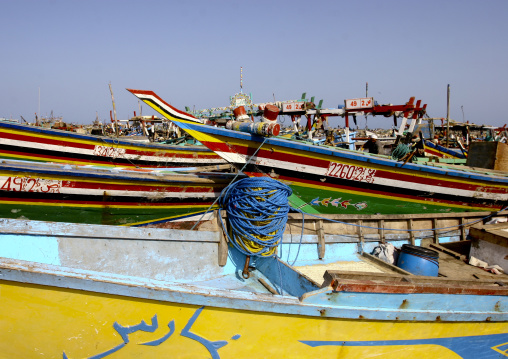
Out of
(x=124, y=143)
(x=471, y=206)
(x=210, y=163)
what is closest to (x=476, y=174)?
(x=471, y=206)

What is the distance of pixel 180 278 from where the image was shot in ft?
13.0

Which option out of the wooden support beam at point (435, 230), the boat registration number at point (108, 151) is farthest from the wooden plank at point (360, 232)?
the boat registration number at point (108, 151)

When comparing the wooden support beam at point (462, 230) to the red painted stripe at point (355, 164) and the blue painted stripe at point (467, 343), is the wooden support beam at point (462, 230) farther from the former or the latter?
the blue painted stripe at point (467, 343)

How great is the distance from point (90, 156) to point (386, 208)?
A: 26.3 ft

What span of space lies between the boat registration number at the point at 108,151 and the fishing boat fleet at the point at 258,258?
10.7 ft

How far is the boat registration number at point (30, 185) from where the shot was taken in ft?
18.8

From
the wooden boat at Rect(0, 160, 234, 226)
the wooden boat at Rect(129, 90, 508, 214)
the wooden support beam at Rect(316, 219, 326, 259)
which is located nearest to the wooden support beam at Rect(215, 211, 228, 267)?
the wooden support beam at Rect(316, 219, 326, 259)

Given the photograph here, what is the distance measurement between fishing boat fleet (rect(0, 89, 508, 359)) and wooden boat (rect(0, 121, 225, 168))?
10.6ft

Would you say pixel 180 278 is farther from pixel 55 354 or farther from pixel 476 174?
pixel 476 174

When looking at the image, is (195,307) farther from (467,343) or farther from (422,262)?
(422,262)

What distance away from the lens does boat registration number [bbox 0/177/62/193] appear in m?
5.72

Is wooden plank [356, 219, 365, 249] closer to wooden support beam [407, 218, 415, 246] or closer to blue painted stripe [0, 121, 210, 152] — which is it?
wooden support beam [407, 218, 415, 246]

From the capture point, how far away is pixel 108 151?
33.1 feet

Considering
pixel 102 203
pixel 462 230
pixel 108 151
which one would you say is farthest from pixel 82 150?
pixel 462 230
